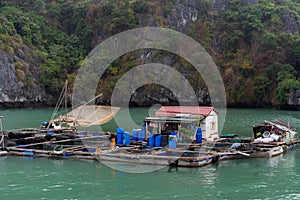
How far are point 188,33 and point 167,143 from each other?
64.3 metres

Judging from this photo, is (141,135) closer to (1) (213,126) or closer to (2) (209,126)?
(2) (209,126)

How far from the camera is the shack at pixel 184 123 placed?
95.1 feet

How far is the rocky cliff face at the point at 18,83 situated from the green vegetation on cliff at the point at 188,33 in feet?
1.59

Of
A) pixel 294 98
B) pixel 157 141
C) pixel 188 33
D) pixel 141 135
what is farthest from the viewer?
pixel 188 33

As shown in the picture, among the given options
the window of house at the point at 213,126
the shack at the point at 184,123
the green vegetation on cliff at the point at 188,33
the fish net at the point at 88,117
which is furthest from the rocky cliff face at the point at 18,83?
the window of house at the point at 213,126

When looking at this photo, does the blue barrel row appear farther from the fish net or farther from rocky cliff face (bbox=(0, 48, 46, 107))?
rocky cliff face (bbox=(0, 48, 46, 107))

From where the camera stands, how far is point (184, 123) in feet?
95.2

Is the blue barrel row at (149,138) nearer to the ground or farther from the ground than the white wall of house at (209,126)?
nearer to the ground

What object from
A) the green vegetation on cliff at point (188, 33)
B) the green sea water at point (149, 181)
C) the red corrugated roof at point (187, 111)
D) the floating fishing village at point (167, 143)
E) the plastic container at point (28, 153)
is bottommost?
the green sea water at point (149, 181)

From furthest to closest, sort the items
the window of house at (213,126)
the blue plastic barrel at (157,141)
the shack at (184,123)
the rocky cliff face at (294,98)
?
the rocky cliff face at (294,98) → the window of house at (213,126) → the shack at (184,123) → the blue plastic barrel at (157,141)

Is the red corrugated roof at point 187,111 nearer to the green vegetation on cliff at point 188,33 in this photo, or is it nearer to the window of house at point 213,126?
the window of house at point 213,126

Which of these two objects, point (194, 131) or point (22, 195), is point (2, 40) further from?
point (22, 195)

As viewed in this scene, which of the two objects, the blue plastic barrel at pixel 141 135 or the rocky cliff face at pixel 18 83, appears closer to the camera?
the blue plastic barrel at pixel 141 135

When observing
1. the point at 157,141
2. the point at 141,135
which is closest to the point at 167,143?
the point at 157,141
